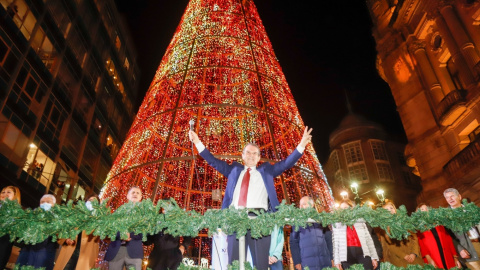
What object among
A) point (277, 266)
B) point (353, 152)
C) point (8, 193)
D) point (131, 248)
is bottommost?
point (277, 266)

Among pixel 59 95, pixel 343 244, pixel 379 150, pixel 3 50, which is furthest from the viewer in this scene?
pixel 379 150

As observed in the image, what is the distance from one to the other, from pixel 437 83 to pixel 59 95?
80.1ft

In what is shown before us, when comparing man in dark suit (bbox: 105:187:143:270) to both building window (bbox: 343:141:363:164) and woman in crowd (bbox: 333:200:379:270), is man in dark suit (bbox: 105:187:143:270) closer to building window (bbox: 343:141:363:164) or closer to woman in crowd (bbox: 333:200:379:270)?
woman in crowd (bbox: 333:200:379:270)

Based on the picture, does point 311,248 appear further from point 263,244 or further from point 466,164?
point 466,164

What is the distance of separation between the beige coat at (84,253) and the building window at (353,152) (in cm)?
3523

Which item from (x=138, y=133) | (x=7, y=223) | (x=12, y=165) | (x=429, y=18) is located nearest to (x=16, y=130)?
(x=12, y=165)

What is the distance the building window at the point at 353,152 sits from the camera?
118ft

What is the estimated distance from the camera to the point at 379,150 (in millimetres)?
36312

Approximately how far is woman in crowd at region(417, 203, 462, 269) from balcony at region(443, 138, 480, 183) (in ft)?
39.0

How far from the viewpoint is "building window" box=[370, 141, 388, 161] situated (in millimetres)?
35719

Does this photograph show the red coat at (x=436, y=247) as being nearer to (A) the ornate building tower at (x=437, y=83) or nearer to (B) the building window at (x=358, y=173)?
(A) the ornate building tower at (x=437, y=83)

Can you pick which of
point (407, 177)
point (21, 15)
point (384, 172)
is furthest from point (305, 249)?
point (407, 177)

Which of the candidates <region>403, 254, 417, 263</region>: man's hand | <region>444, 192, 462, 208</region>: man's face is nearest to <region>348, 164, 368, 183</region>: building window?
<region>403, 254, 417, 263</region>: man's hand

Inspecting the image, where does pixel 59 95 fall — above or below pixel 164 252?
above
